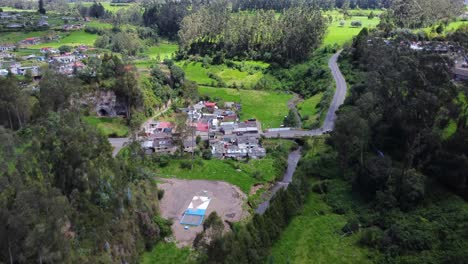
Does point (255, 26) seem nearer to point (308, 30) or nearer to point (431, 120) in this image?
point (308, 30)

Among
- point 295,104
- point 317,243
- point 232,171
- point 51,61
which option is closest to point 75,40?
point 51,61

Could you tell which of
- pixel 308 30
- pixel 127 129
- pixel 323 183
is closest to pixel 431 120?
pixel 323 183

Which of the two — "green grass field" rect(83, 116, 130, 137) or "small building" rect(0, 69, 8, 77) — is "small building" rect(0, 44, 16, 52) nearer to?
"small building" rect(0, 69, 8, 77)

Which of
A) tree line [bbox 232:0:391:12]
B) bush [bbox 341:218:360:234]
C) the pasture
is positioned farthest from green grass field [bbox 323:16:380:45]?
bush [bbox 341:218:360:234]

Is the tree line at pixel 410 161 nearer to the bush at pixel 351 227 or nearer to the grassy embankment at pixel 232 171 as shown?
the bush at pixel 351 227

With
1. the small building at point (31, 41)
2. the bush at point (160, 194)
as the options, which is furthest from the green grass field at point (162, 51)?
the bush at point (160, 194)

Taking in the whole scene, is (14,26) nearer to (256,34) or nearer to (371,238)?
(256,34)

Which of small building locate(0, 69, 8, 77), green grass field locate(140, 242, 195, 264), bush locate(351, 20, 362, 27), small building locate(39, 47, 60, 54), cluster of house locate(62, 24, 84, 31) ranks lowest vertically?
green grass field locate(140, 242, 195, 264)
